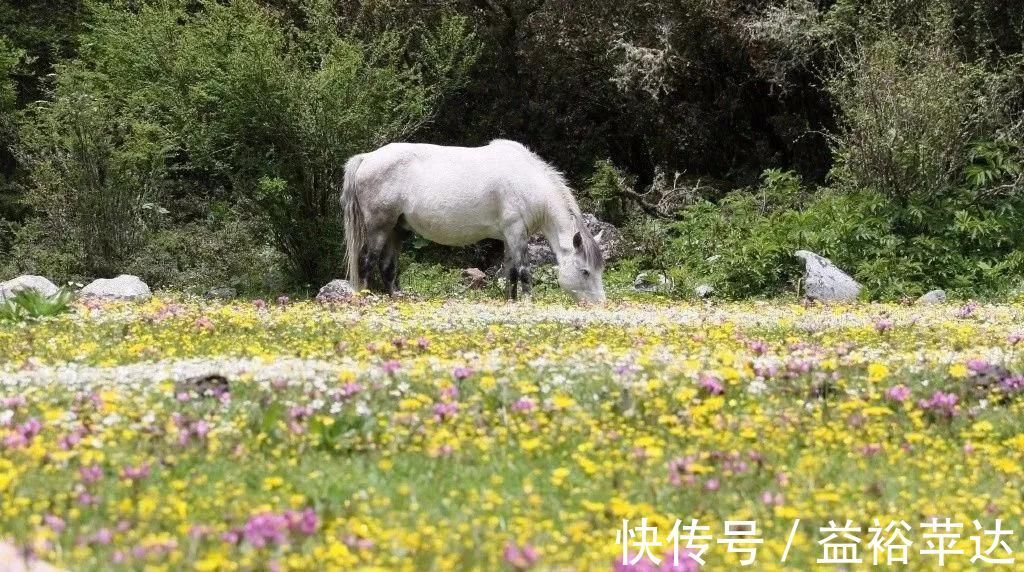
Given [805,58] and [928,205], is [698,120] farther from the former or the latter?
[928,205]

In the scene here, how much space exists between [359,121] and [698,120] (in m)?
10.2

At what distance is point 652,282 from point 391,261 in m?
5.69

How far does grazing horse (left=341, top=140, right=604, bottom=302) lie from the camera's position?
1798 cm

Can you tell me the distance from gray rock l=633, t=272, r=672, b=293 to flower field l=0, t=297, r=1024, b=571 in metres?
11.0

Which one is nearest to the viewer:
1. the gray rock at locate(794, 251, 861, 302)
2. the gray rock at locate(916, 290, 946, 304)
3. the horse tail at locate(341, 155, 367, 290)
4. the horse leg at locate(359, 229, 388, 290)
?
the gray rock at locate(916, 290, 946, 304)

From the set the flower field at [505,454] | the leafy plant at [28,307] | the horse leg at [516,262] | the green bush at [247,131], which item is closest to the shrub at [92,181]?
the green bush at [247,131]

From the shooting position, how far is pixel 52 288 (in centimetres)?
1997

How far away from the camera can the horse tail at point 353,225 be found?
1923cm

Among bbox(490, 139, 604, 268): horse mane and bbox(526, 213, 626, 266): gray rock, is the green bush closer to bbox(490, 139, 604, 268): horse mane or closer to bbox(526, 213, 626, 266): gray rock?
bbox(526, 213, 626, 266): gray rock

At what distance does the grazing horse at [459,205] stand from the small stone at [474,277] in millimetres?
5926

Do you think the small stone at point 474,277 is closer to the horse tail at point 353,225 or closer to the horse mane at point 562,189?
the horse tail at point 353,225

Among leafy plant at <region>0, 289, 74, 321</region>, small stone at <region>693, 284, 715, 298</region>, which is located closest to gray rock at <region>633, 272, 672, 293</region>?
small stone at <region>693, 284, 715, 298</region>

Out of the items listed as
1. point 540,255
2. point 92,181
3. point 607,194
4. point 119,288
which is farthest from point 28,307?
point 607,194

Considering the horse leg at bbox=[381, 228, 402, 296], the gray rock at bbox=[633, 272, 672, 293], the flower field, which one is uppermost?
the flower field
